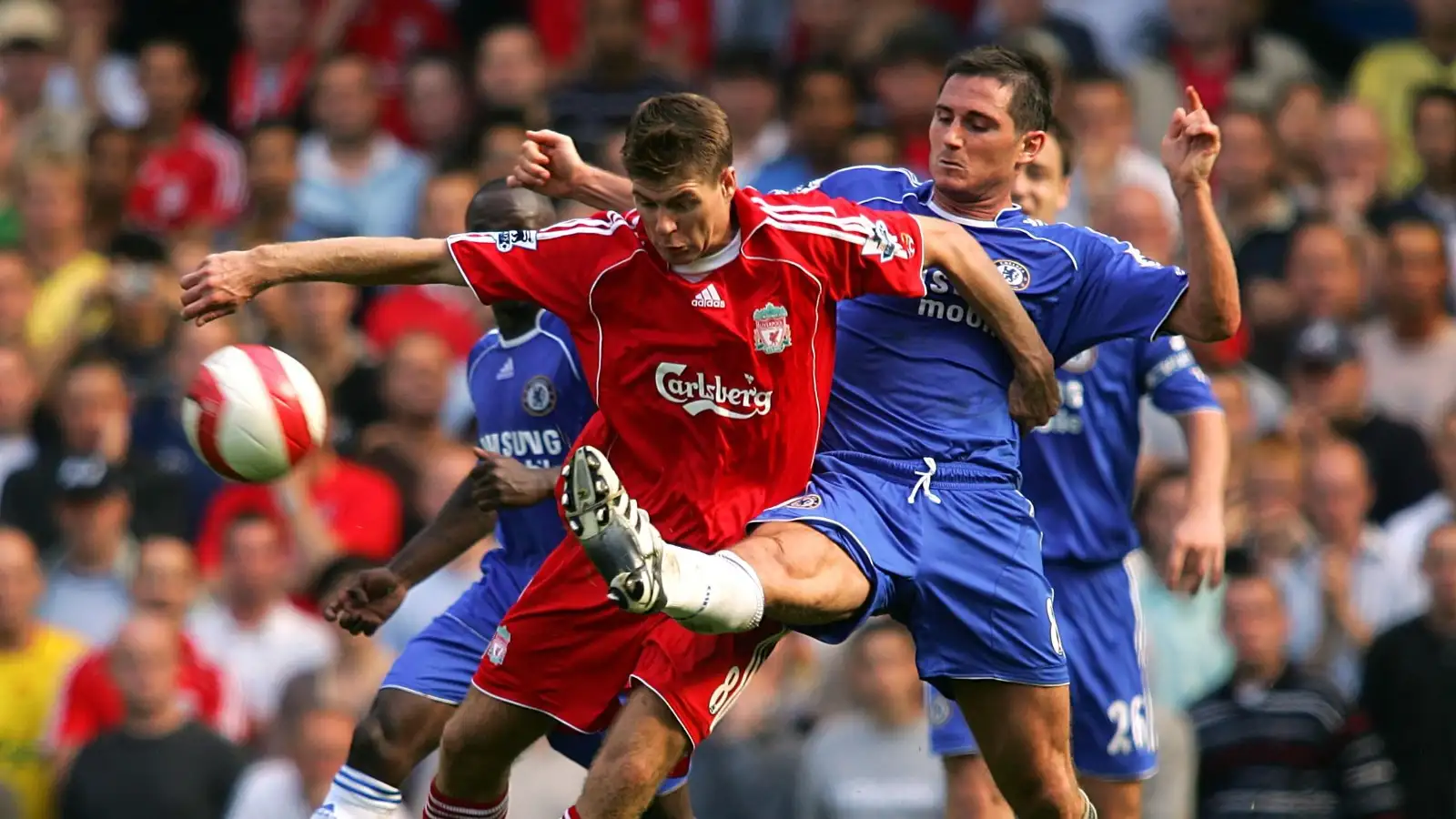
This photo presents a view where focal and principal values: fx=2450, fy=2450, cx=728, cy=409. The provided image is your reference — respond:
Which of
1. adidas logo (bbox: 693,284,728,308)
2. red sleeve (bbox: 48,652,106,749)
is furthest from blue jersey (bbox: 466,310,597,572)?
red sleeve (bbox: 48,652,106,749)

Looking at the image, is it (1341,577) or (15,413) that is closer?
(1341,577)

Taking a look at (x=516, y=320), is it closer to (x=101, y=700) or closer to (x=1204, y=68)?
(x=101, y=700)

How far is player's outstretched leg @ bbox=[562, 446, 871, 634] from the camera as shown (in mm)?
6945

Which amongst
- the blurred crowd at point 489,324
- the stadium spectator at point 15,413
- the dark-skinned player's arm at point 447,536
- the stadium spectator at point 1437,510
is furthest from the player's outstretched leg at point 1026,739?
the stadium spectator at point 15,413

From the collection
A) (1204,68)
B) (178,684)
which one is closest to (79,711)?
(178,684)

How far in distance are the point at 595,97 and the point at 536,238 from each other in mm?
8049

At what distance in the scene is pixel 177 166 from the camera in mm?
16109

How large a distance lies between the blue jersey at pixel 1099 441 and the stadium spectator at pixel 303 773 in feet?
12.5

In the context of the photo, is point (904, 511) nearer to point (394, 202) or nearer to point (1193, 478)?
point (1193, 478)

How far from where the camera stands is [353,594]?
28.4 feet

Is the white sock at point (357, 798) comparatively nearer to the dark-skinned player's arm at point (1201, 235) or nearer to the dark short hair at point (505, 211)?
the dark short hair at point (505, 211)

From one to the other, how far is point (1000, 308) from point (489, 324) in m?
7.08

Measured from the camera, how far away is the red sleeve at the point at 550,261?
7562mm

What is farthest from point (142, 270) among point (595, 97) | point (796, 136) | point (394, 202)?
point (796, 136)
